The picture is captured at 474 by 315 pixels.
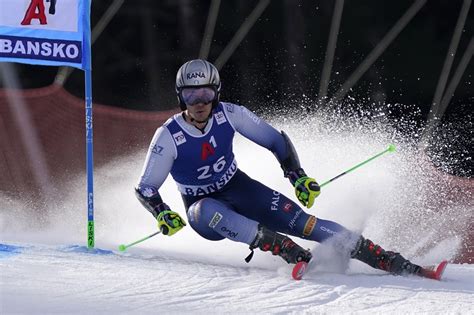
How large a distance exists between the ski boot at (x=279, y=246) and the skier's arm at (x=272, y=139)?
14.5 inches

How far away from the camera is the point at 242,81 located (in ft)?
24.4

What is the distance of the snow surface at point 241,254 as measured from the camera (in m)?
3.57

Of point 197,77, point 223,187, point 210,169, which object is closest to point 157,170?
point 210,169

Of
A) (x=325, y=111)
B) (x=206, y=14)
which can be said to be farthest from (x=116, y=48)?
(x=325, y=111)

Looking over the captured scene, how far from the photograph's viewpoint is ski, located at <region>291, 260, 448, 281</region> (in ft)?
13.6

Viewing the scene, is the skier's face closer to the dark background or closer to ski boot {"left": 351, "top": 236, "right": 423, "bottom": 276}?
ski boot {"left": 351, "top": 236, "right": 423, "bottom": 276}

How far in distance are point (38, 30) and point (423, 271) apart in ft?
8.57

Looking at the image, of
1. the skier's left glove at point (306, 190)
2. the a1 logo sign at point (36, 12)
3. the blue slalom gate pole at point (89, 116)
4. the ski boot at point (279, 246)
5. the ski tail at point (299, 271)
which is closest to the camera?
the ski tail at point (299, 271)

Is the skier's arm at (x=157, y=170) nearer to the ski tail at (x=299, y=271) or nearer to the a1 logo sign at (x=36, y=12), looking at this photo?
the ski tail at (x=299, y=271)

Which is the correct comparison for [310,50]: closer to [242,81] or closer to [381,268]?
[242,81]

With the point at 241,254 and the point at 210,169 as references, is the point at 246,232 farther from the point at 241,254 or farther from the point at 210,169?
the point at 241,254

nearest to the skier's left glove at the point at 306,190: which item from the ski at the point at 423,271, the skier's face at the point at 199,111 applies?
the ski at the point at 423,271

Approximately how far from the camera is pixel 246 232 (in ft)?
14.2

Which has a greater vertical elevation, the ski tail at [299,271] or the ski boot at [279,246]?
the ski boot at [279,246]
